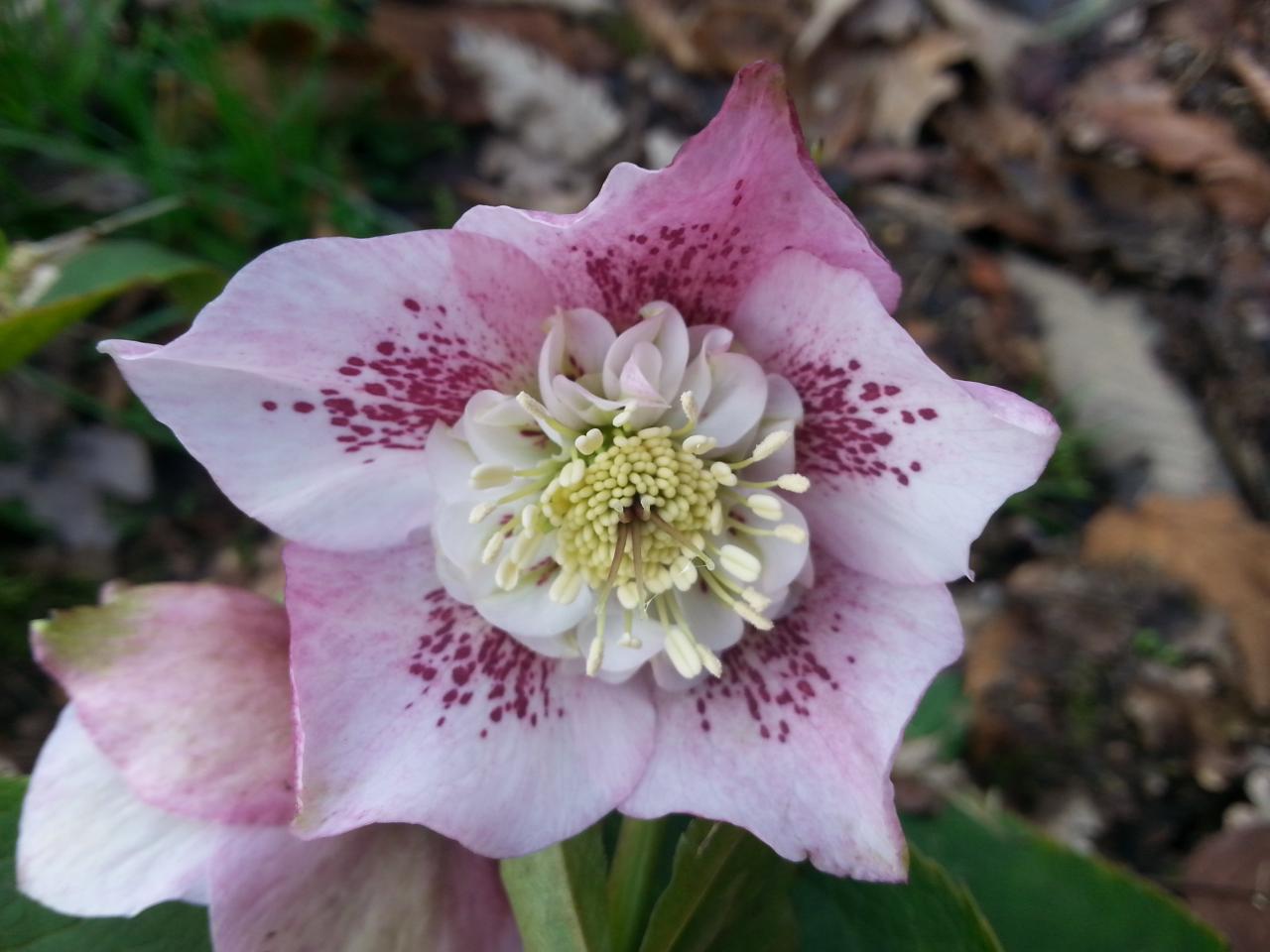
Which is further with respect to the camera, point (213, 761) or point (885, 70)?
point (885, 70)

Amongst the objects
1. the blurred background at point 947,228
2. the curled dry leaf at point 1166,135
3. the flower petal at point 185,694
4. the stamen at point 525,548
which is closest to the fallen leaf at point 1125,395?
the blurred background at point 947,228

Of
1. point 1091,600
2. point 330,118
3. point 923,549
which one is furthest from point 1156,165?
point 923,549

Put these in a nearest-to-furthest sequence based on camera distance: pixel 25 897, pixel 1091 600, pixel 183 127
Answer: pixel 25 897, pixel 1091 600, pixel 183 127

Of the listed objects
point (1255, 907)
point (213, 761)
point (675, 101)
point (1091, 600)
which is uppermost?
point (675, 101)

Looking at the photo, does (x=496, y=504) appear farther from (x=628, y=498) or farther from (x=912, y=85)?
(x=912, y=85)

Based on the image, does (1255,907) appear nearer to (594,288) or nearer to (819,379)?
(819,379)
